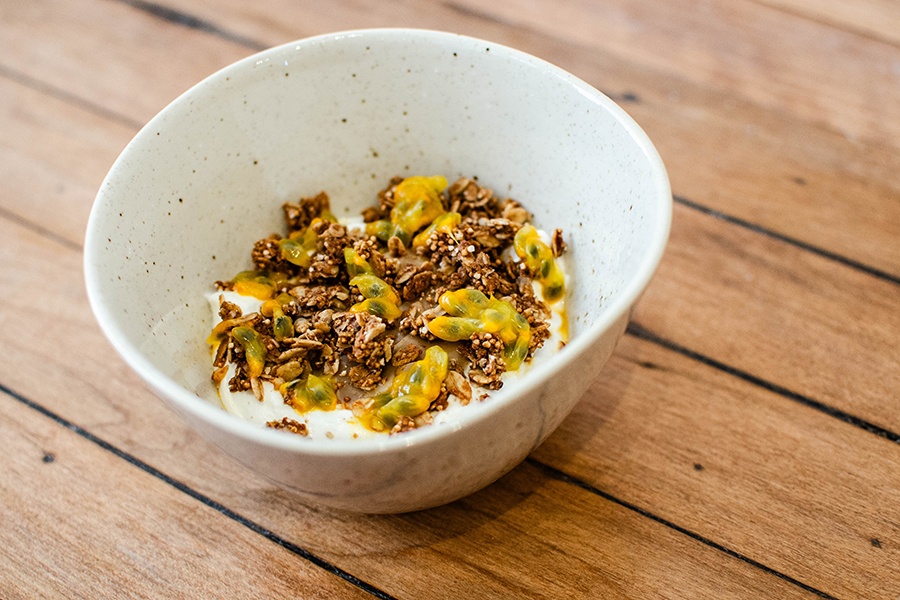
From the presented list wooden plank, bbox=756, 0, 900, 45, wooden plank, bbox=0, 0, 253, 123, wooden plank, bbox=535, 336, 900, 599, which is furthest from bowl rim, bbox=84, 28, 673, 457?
wooden plank, bbox=756, 0, 900, 45

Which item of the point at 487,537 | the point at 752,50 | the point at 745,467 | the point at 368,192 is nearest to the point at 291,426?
the point at 487,537

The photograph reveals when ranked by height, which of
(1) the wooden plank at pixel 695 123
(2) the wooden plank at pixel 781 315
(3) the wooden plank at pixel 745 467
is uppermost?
(1) the wooden plank at pixel 695 123

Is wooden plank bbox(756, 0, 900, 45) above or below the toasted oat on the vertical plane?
above

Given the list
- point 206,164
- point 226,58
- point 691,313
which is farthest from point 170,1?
point 691,313

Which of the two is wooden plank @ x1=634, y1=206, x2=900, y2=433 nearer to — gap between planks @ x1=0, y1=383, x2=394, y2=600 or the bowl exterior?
the bowl exterior

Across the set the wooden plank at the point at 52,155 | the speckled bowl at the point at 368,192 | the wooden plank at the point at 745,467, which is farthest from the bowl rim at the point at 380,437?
the wooden plank at the point at 52,155

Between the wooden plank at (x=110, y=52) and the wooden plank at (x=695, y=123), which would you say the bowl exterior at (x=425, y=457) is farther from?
the wooden plank at (x=110, y=52)
